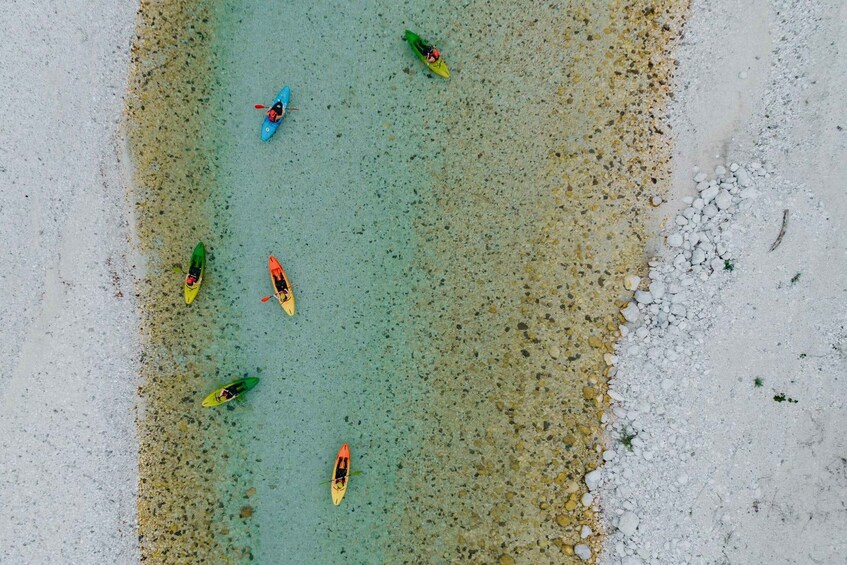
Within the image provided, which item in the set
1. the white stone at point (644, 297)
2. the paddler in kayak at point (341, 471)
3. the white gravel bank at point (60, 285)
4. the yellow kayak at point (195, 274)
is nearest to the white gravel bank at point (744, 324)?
the white stone at point (644, 297)

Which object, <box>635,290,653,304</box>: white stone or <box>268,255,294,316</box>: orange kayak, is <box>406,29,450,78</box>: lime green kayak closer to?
<box>268,255,294,316</box>: orange kayak

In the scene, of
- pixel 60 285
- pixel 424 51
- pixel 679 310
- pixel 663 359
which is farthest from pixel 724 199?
pixel 60 285

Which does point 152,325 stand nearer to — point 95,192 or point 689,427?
point 95,192

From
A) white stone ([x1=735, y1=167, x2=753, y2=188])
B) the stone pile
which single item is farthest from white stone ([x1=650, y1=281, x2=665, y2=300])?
white stone ([x1=735, y1=167, x2=753, y2=188])

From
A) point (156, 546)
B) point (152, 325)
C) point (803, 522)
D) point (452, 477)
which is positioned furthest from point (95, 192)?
point (803, 522)

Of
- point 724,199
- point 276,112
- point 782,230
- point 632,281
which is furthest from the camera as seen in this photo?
point 276,112

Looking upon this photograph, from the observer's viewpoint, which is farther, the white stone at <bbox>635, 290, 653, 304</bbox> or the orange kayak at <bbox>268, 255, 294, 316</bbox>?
the orange kayak at <bbox>268, 255, 294, 316</bbox>

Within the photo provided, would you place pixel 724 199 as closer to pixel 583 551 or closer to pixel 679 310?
pixel 679 310
